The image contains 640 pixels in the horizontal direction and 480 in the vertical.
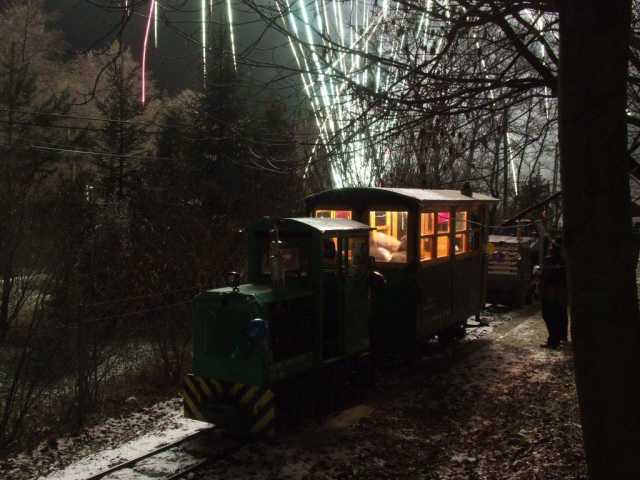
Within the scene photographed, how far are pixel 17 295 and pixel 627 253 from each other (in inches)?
336

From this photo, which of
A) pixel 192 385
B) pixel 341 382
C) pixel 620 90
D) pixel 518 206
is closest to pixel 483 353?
pixel 341 382

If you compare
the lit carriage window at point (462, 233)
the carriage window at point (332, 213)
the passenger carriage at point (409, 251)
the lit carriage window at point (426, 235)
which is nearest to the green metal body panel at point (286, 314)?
the passenger carriage at point (409, 251)

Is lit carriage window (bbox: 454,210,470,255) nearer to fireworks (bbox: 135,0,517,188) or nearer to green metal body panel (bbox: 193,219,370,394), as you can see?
green metal body panel (bbox: 193,219,370,394)

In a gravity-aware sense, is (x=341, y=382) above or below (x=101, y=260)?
below

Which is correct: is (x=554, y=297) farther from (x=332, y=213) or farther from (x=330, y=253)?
(x=330, y=253)

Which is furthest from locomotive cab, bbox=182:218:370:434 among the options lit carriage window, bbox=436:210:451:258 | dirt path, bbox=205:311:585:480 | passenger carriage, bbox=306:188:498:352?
lit carriage window, bbox=436:210:451:258

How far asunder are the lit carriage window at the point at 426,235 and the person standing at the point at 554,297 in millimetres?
2713

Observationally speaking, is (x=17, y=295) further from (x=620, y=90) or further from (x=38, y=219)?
(x=620, y=90)

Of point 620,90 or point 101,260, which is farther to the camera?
point 101,260

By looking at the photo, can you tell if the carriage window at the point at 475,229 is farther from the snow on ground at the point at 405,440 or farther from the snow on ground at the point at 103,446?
the snow on ground at the point at 103,446

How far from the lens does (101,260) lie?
13.7 metres

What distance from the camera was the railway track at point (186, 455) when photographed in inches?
241

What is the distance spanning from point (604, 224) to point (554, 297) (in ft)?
29.3

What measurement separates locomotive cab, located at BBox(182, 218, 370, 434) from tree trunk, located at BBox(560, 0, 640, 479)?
3960mm
